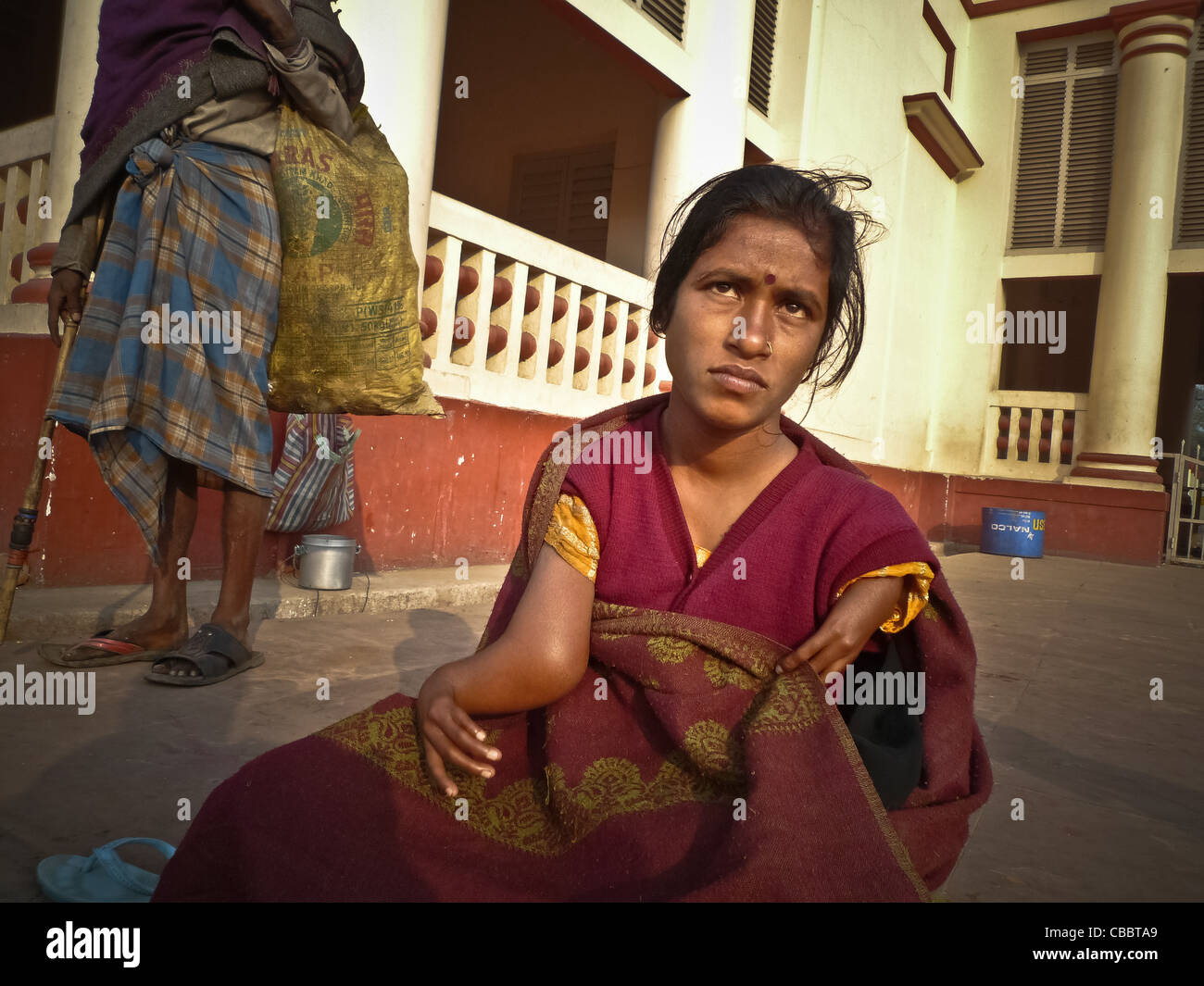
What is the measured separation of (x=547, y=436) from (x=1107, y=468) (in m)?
7.52

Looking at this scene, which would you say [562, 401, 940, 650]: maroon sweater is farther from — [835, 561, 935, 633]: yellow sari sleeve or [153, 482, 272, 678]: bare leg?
[153, 482, 272, 678]: bare leg

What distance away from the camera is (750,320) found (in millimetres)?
1302

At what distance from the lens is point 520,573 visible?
1.43 m

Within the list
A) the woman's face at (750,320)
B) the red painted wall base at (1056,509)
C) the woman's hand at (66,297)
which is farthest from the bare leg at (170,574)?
the red painted wall base at (1056,509)

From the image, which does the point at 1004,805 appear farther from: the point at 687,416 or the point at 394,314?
the point at 394,314

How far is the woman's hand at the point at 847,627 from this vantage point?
1.20 metres

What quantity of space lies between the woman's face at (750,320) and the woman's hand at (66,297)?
1.91m

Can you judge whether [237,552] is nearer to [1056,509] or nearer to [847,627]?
[847,627]

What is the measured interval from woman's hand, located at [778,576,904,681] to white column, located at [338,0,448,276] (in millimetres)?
3203

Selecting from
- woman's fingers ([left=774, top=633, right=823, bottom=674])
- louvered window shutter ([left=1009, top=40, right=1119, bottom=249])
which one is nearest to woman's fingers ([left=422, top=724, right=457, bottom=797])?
woman's fingers ([left=774, top=633, right=823, bottom=674])

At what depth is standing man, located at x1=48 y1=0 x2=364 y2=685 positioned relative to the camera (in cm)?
233

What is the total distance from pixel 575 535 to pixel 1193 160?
38.1 feet
